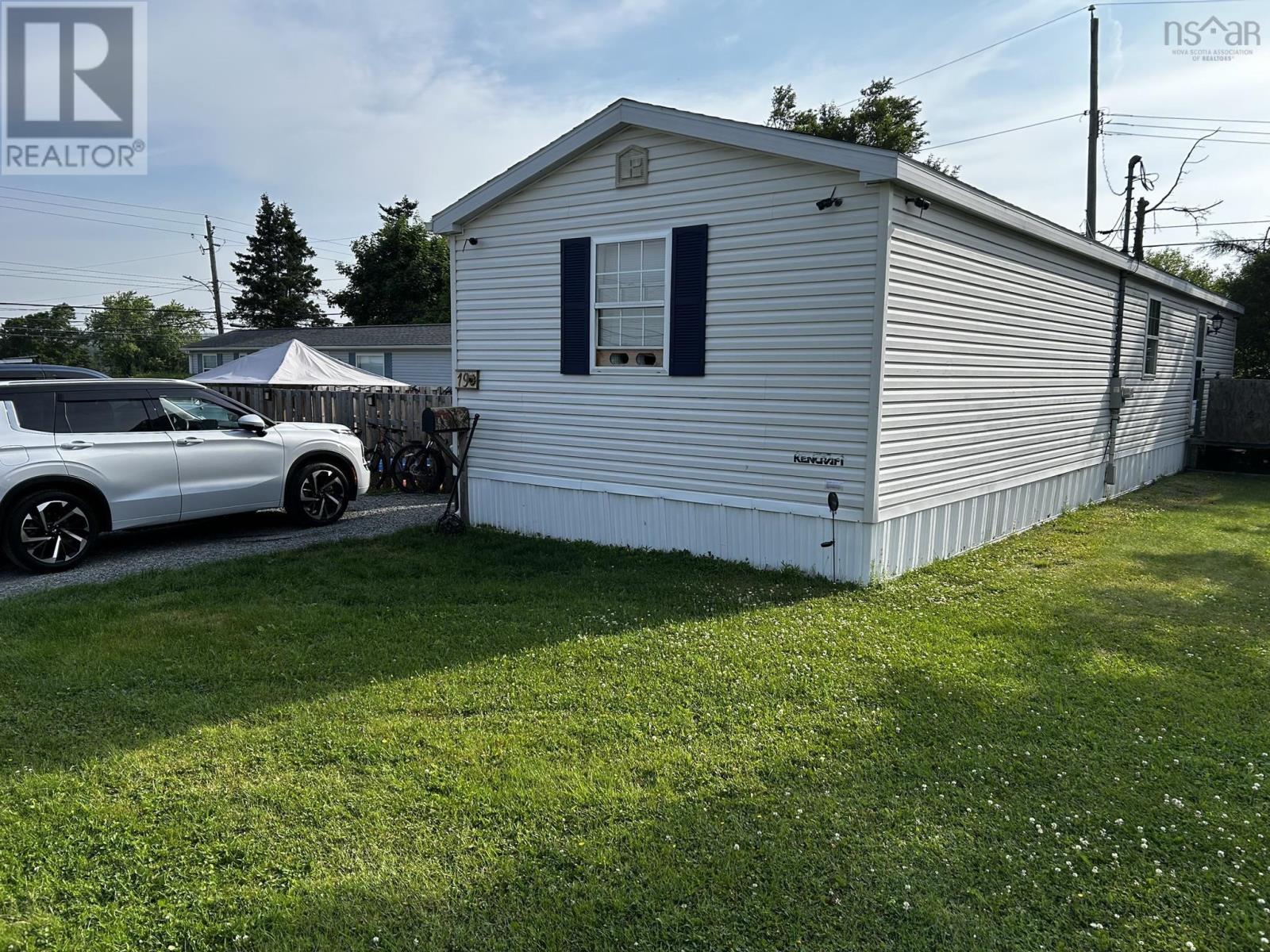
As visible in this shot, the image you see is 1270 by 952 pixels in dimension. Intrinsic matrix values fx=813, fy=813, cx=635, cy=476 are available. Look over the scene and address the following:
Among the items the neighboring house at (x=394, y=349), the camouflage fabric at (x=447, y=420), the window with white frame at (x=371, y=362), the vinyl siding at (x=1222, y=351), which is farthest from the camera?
the window with white frame at (x=371, y=362)

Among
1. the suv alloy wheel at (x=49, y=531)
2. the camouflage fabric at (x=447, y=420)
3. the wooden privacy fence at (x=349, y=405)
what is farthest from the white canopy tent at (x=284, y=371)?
the suv alloy wheel at (x=49, y=531)

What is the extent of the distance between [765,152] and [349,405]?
325 inches

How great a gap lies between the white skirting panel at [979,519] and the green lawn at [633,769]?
485mm

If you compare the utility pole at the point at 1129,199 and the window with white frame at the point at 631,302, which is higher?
the utility pole at the point at 1129,199

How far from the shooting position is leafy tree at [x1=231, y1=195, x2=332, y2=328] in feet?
150

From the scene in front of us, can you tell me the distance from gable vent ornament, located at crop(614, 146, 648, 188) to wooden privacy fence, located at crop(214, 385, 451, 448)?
18.0 ft

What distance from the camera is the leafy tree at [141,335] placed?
185 feet

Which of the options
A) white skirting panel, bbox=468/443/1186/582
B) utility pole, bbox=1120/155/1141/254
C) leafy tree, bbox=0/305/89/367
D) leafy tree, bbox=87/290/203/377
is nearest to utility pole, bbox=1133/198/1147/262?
utility pole, bbox=1120/155/1141/254

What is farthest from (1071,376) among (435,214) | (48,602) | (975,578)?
(48,602)

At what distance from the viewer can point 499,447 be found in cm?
826

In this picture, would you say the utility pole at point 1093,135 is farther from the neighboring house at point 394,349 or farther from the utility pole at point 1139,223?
the neighboring house at point 394,349

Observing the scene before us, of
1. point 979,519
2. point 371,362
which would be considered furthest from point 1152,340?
point 371,362

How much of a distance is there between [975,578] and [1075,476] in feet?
14.1

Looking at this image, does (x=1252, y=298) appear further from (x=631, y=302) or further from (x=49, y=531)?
(x=49, y=531)
